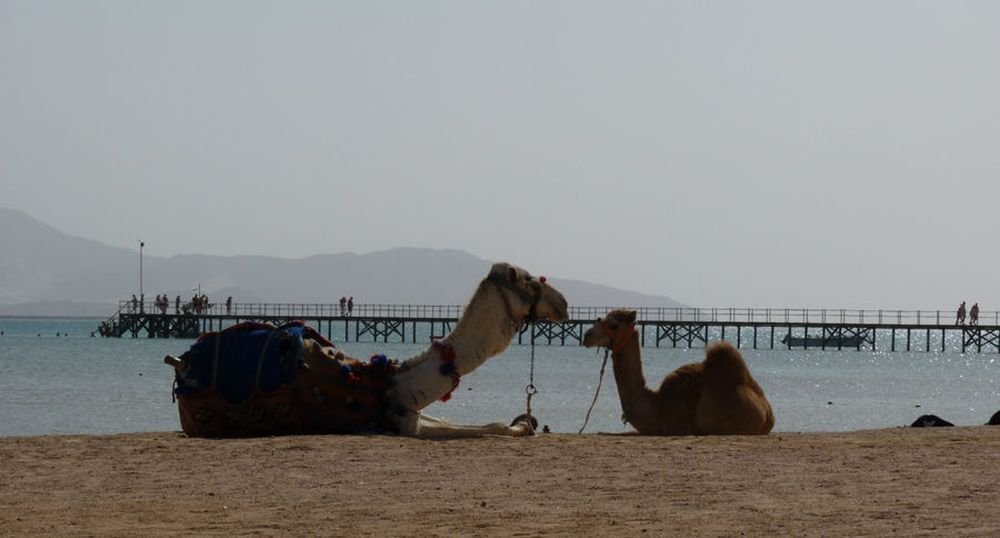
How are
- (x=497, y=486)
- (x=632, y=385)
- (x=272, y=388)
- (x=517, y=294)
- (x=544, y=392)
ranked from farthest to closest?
(x=544, y=392)
(x=632, y=385)
(x=517, y=294)
(x=272, y=388)
(x=497, y=486)

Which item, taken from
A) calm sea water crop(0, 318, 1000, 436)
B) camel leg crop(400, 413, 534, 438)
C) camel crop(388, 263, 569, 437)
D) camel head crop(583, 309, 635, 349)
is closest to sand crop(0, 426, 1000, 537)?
camel leg crop(400, 413, 534, 438)

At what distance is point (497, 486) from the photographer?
38.9ft

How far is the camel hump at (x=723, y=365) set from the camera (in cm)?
1683

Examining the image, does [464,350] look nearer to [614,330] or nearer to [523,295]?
[523,295]

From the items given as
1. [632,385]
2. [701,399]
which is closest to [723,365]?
[701,399]

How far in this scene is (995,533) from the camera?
9406 millimetres

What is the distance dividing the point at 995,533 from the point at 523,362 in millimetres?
73604

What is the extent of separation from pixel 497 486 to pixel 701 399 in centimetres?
536

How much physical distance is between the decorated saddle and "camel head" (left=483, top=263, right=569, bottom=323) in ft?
4.46

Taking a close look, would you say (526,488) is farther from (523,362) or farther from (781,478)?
(523,362)

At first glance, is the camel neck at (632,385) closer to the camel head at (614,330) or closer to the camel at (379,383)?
the camel head at (614,330)

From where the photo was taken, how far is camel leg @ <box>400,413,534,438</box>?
15.9m

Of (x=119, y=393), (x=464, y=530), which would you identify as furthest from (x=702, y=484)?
(x=119, y=393)

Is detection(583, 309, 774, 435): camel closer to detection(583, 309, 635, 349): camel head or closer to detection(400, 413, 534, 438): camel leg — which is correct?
detection(583, 309, 635, 349): camel head
